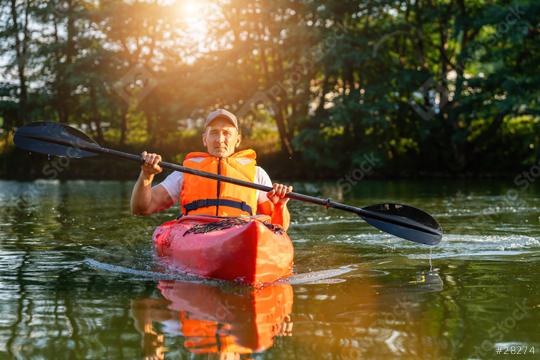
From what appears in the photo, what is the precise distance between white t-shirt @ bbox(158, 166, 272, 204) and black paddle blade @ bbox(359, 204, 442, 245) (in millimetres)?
828

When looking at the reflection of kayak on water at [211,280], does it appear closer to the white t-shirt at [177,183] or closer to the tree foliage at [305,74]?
the white t-shirt at [177,183]

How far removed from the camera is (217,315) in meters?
3.59

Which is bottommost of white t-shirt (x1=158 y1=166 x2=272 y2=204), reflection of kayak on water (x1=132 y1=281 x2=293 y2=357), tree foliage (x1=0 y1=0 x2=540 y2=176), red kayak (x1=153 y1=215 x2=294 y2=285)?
reflection of kayak on water (x1=132 y1=281 x2=293 y2=357)

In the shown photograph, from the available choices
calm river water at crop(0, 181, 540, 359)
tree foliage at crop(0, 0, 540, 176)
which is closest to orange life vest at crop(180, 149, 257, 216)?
calm river water at crop(0, 181, 540, 359)

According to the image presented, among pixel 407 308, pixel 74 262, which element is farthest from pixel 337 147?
pixel 407 308

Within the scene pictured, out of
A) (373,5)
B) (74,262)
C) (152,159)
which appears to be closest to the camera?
(152,159)

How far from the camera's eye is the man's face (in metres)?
5.37

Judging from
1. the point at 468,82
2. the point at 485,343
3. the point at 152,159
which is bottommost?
the point at 485,343

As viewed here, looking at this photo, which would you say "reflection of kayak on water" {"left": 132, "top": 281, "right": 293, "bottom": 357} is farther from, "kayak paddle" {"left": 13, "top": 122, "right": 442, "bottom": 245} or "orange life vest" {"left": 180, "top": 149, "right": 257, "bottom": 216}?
"kayak paddle" {"left": 13, "top": 122, "right": 442, "bottom": 245}

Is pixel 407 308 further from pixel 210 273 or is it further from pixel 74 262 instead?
pixel 74 262

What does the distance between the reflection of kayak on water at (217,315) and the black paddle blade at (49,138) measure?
178 centimetres

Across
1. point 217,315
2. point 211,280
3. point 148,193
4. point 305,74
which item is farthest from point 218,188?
point 305,74

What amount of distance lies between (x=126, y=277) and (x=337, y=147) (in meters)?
16.4

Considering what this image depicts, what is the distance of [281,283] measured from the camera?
14.8 feet
